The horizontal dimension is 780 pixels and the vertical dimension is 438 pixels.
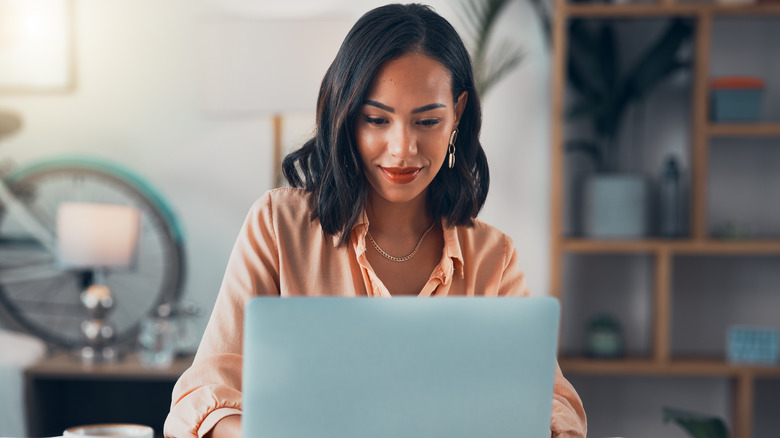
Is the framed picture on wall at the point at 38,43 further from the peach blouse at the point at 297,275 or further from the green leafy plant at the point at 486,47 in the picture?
the peach blouse at the point at 297,275

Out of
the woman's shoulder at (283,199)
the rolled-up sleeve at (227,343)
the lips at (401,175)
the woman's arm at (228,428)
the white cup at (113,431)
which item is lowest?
the woman's arm at (228,428)

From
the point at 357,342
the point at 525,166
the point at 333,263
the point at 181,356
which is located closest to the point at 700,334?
the point at 525,166

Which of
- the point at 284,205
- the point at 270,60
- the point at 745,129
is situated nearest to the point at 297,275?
the point at 284,205

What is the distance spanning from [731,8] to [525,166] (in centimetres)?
83

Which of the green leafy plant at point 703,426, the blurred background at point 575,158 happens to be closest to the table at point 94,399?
the blurred background at point 575,158

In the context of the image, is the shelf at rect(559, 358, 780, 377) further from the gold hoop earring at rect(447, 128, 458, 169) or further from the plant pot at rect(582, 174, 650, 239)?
the gold hoop earring at rect(447, 128, 458, 169)

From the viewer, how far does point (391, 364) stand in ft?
2.28

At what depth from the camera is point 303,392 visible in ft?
2.26

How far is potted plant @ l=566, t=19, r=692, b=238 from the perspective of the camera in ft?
8.48

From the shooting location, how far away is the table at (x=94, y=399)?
261cm

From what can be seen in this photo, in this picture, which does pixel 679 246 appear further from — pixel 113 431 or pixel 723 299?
pixel 113 431

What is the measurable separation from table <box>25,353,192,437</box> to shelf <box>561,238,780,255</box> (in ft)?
4.48

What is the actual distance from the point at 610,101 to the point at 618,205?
342 mm

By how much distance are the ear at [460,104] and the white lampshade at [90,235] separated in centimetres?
161
